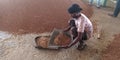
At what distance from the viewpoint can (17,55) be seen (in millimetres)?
3170

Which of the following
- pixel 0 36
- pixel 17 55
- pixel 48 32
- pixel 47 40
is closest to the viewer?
pixel 17 55

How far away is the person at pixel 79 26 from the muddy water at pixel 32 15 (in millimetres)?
766

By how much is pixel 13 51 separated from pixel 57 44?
685 mm

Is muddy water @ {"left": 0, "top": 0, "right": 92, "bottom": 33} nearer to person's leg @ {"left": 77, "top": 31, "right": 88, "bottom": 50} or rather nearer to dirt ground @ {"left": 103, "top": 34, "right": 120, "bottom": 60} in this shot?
person's leg @ {"left": 77, "top": 31, "right": 88, "bottom": 50}

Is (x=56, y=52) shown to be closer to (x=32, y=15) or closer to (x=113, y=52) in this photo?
(x=113, y=52)

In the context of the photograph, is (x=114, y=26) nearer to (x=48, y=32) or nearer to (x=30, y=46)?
(x=48, y=32)

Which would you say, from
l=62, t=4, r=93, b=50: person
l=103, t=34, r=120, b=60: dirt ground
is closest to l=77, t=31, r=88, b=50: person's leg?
l=62, t=4, r=93, b=50: person

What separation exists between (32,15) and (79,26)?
1452mm

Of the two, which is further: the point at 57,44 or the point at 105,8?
the point at 105,8

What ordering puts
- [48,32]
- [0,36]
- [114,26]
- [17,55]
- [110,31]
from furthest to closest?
[114,26], [110,31], [48,32], [0,36], [17,55]

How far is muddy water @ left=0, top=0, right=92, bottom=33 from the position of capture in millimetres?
3977

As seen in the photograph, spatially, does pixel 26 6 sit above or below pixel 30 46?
above

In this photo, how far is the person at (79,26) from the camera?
120 inches

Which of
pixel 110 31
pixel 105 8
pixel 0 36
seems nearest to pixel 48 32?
pixel 0 36
